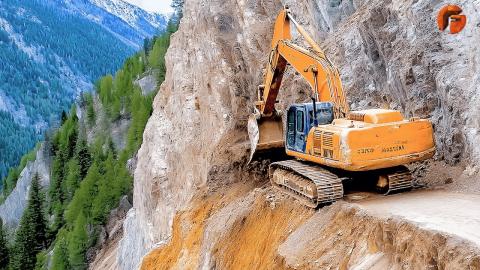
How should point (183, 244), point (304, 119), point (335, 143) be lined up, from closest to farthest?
point (335, 143)
point (304, 119)
point (183, 244)

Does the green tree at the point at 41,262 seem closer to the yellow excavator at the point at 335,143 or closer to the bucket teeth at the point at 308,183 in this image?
the yellow excavator at the point at 335,143

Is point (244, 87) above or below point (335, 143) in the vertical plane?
above

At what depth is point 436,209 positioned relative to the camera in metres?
12.0

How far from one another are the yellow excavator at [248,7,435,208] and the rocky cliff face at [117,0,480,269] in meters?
1.32

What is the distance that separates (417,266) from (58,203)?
70085 mm

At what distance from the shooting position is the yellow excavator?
1362cm

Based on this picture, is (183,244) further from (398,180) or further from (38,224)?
(38,224)

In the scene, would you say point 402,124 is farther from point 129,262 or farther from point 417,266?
point 129,262

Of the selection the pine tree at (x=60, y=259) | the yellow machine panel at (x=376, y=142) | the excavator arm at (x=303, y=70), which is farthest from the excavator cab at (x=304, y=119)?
A: the pine tree at (x=60, y=259)

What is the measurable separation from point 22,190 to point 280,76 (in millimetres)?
77402

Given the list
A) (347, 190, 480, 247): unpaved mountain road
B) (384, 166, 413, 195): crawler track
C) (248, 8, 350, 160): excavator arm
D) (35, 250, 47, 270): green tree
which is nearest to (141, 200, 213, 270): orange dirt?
(248, 8, 350, 160): excavator arm

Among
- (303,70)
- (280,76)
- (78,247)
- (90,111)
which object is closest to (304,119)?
(303,70)

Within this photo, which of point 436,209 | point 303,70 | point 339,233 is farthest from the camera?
point 303,70

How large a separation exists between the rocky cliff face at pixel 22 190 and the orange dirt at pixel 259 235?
73.0m
